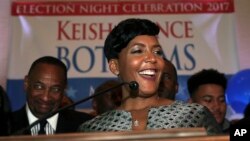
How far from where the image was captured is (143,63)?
1469mm

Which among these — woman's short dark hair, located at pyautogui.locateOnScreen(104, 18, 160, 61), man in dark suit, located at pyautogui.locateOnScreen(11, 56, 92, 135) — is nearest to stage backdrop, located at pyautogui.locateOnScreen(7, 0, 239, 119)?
man in dark suit, located at pyautogui.locateOnScreen(11, 56, 92, 135)

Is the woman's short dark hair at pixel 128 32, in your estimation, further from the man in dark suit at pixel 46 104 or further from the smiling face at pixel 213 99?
the smiling face at pixel 213 99

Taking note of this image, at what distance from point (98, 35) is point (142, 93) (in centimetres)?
157

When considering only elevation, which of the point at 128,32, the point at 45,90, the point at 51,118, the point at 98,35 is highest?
the point at 98,35

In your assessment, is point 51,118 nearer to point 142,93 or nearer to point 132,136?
point 142,93

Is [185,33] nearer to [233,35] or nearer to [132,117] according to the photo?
[233,35]

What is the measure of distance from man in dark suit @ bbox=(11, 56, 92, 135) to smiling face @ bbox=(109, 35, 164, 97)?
2.37 feet

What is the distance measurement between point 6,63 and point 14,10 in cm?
40

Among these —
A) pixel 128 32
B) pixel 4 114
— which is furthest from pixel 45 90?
pixel 128 32

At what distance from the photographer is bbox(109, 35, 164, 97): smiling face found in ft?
4.80

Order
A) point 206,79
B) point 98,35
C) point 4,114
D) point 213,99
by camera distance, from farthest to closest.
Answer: point 98,35 → point 206,79 → point 213,99 → point 4,114

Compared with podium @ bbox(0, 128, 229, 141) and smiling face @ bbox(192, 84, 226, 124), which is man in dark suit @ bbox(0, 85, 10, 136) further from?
podium @ bbox(0, 128, 229, 141)

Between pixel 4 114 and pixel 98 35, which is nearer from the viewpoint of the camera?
pixel 4 114

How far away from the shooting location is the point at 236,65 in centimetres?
293
